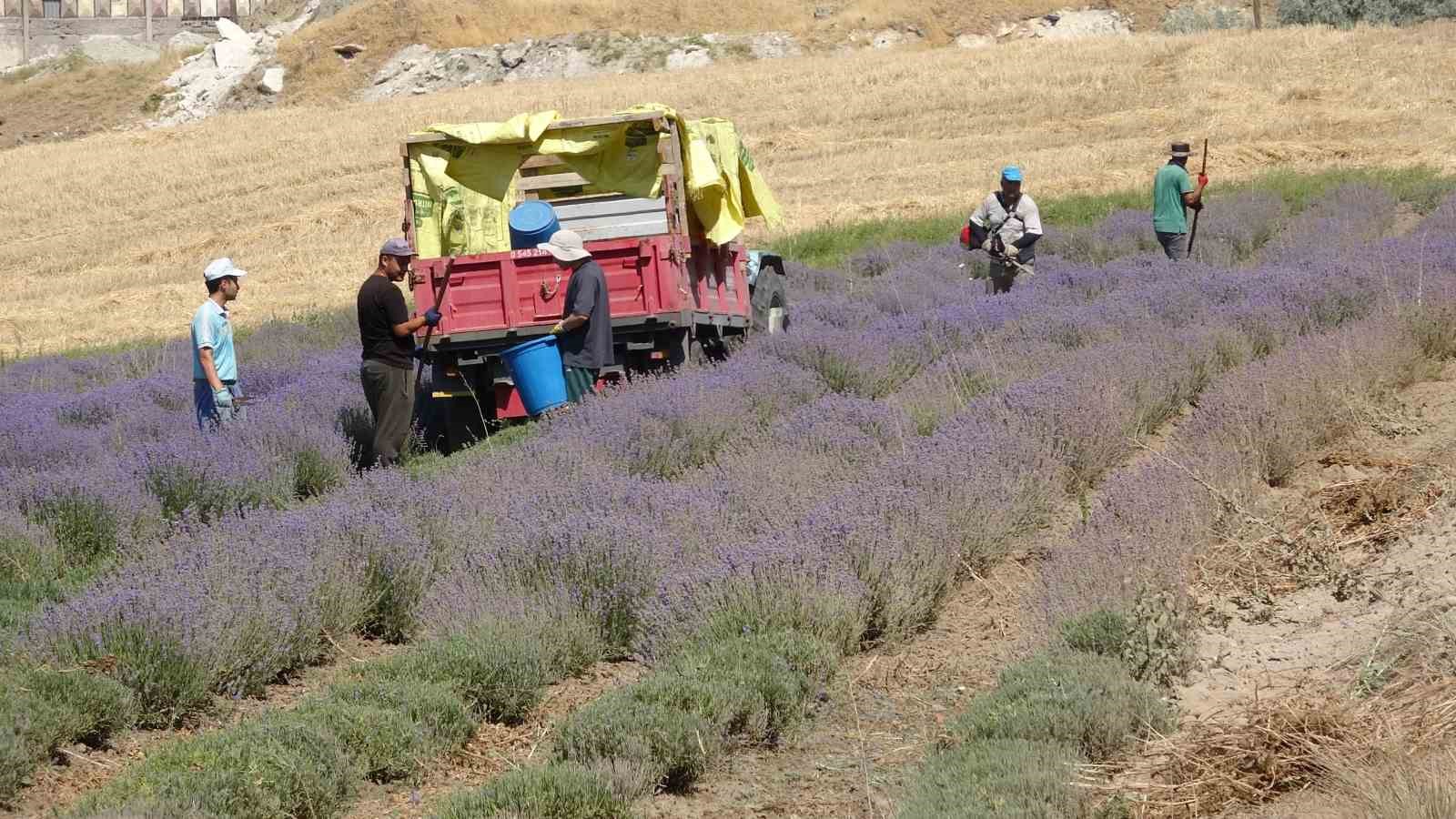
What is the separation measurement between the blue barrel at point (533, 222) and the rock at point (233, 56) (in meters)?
51.5

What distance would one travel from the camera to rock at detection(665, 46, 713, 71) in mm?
53475

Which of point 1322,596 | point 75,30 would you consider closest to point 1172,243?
point 1322,596

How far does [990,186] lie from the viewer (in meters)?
27.1

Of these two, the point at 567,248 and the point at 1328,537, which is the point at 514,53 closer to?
the point at 567,248

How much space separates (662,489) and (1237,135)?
2401 cm

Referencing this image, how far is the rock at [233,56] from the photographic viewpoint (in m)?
59.2

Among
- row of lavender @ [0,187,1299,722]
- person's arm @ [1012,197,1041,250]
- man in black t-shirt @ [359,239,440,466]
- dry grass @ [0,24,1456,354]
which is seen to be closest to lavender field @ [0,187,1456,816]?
row of lavender @ [0,187,1299,722]

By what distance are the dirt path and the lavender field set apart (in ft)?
0.98

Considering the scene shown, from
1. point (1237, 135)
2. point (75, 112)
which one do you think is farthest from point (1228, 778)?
point (75, 112)

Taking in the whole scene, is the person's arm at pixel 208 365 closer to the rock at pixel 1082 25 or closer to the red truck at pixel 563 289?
the red truck at pixel 563 289

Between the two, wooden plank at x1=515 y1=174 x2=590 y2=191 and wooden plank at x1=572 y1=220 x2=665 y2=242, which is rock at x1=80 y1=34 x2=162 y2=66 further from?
wooden plank at x1=572 y1=220 x2=665 y2=242

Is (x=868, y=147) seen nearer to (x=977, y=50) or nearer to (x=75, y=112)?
(x=977, y=50)

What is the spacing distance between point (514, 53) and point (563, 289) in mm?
46267

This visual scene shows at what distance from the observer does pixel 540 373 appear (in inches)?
406
